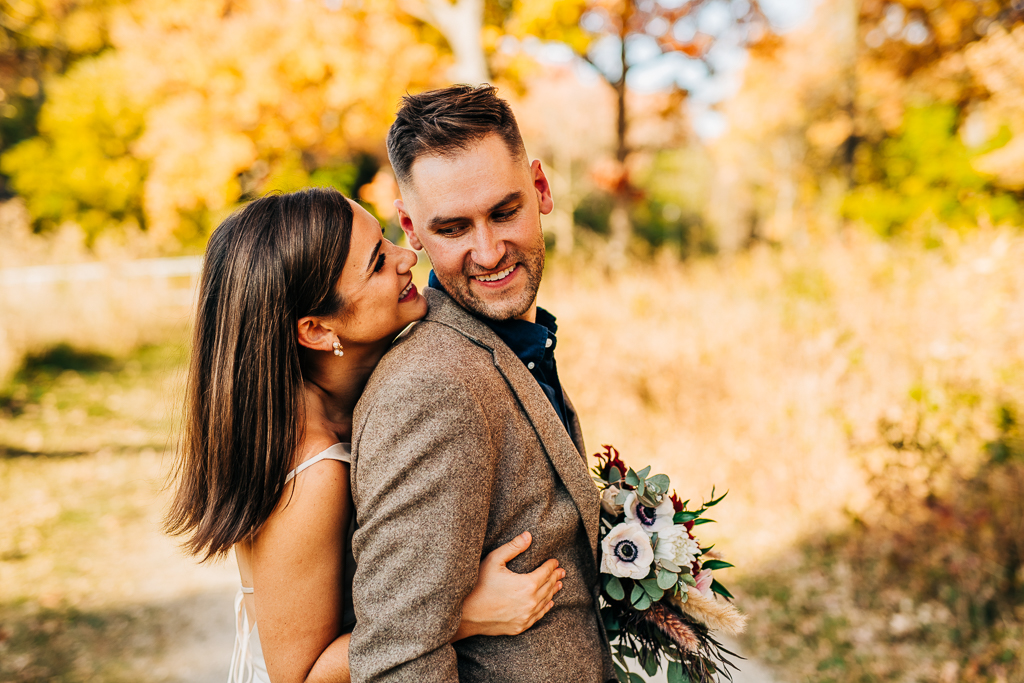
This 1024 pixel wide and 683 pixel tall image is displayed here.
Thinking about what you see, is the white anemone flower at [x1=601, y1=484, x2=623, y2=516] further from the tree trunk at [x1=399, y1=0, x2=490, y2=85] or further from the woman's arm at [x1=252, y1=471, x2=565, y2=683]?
the tree trunk at [x1=399, y1=0, x2=490, y2=85]

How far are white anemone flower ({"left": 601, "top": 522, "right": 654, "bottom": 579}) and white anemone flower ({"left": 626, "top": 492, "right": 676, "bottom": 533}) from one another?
68mm

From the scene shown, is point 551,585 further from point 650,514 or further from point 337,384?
point 337,384

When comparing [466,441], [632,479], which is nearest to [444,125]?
[466,441]

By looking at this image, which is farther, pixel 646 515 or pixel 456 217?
pixel 646 515

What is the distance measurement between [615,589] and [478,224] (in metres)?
1.06

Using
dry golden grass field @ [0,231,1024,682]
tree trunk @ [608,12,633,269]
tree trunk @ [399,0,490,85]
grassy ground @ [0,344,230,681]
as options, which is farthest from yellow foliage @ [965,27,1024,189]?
grassy ground @ [0,344,230,681]

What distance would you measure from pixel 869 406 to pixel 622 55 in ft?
32.3

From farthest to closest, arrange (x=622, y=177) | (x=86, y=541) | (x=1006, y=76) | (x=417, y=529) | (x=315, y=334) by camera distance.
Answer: (x=622, y=177) → (x=1006, y=76) → (x=86, y=541) → (x=315, y=334) → (x=417, y=529)

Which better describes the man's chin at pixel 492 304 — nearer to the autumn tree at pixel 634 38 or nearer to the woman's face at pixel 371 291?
the woman's face at pixel 371 291

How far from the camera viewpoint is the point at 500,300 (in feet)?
Answer: 6.03

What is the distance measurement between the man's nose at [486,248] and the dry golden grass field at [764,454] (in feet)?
3.20

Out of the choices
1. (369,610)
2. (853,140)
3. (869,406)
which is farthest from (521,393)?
(853,140)

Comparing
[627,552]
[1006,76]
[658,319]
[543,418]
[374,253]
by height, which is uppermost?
[1006,76]

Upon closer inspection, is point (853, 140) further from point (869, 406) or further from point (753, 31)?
point (869, 406)
